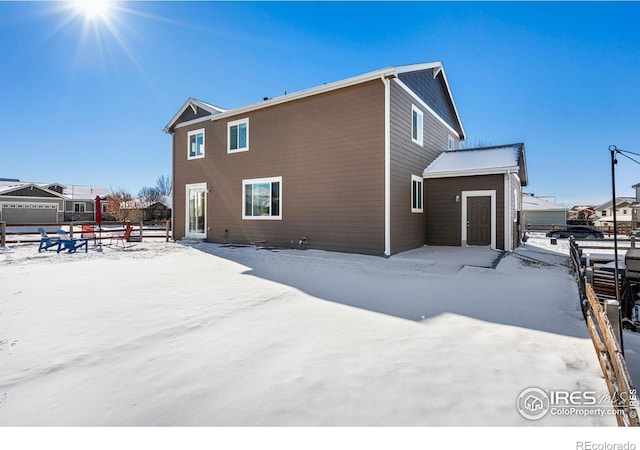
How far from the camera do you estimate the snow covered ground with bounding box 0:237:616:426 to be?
195cm

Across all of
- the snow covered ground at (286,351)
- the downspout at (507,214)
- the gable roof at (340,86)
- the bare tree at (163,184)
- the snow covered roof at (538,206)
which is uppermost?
the bare tree at (163,184)

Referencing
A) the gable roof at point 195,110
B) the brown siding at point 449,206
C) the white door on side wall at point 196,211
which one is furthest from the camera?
the white door on side wall at point 196,211

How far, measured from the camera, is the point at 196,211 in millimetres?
14070

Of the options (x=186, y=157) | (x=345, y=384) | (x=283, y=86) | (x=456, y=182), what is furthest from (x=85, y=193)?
(x=345, y=384)

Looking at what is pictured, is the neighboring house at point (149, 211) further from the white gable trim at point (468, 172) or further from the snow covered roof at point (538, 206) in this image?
the snow covered roof at point (538, 206)

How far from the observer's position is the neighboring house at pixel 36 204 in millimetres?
28297

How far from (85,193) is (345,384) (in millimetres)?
46899

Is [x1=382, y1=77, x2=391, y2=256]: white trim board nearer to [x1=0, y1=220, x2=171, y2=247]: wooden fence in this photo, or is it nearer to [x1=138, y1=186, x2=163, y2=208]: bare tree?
[x1=0, y1=220, x2=171, y2=247]: wooden fence

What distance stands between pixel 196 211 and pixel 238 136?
4193mm

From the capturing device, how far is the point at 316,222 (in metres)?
10.1

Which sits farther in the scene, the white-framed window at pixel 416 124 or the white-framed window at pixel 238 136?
the white-framed window at pixel 238 136

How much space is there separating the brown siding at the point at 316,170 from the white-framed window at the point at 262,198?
196 millimetres

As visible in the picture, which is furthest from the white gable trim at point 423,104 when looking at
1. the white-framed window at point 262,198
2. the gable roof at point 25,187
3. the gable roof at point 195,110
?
the gable roof at point 25,187

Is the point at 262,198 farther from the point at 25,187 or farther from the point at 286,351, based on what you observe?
the point at 25,187
